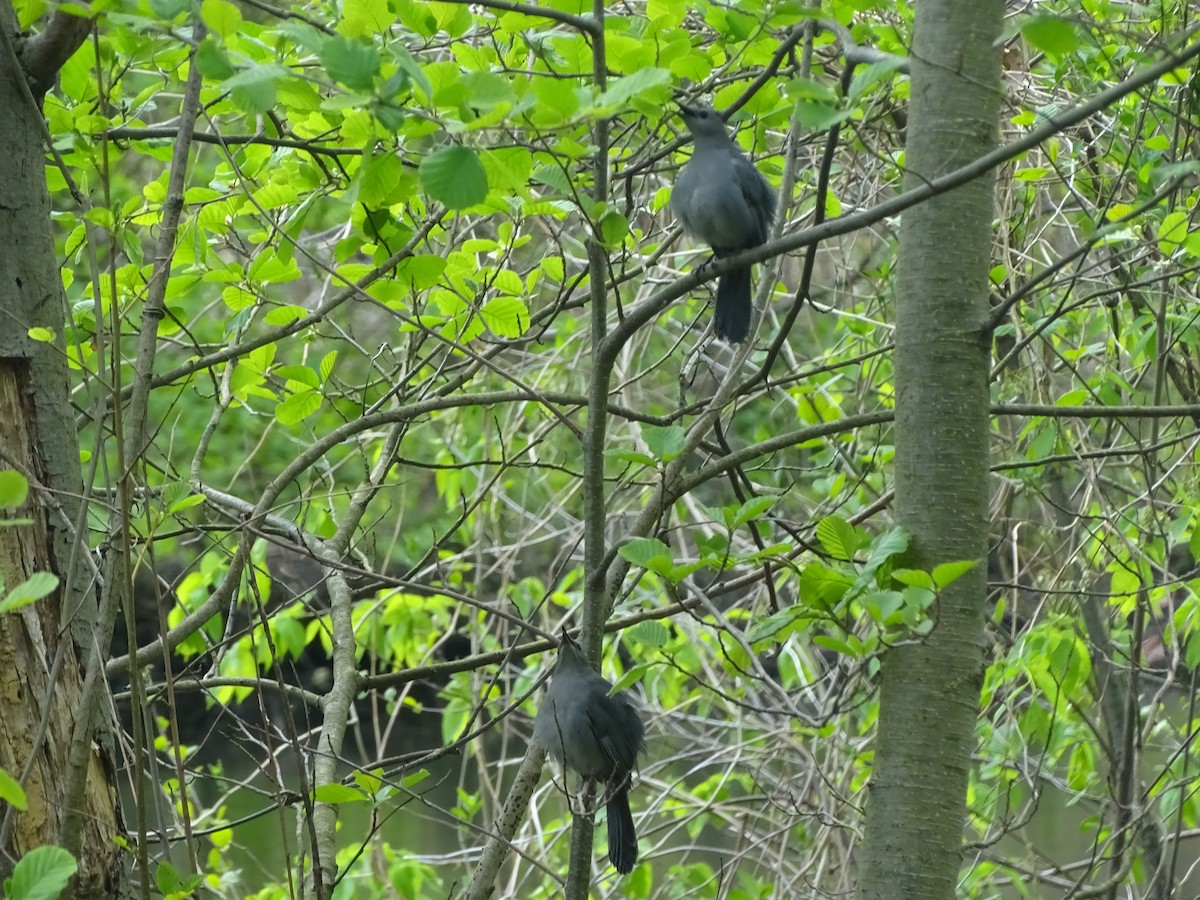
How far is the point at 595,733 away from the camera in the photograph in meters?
2.44

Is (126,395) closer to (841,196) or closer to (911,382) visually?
(911,382)

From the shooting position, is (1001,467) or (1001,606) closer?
(1001,467)

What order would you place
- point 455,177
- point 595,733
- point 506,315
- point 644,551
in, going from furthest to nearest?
point 595,733 < point 506,315 < point 644,551 < point 455,177

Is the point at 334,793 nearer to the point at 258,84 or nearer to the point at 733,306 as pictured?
the point at 258,84

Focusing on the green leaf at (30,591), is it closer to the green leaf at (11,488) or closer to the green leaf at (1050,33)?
the green leaf at (11,488)

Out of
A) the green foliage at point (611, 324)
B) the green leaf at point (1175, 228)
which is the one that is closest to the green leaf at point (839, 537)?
the green foliage at point (611, 324)

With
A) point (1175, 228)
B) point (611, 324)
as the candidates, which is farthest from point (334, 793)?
point (611, 324)

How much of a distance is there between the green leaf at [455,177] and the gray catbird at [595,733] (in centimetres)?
107

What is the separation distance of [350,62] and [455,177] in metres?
0.16

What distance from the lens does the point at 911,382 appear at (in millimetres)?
1631

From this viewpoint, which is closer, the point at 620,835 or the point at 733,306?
the point at 620,835

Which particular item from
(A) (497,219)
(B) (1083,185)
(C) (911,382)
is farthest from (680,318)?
(C) (911,382)

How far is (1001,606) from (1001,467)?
130cm

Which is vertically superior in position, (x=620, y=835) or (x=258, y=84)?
(x=258, y=84)
